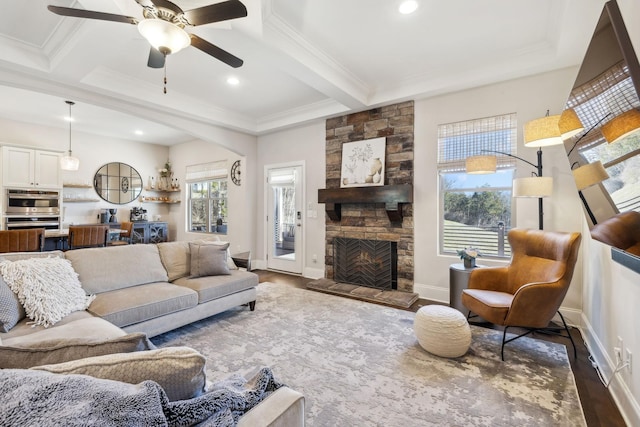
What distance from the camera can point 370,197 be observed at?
4.16 metres

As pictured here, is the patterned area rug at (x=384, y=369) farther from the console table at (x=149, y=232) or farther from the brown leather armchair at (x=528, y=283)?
the console table at (x=149, y=232)

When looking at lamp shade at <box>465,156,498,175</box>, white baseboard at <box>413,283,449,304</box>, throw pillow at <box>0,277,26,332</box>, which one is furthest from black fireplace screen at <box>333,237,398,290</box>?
throw pillow at <box>0,277,26,332</box>

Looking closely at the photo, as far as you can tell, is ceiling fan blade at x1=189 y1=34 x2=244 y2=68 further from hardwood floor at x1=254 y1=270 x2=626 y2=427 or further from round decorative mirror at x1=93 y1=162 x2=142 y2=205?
round decorative mirror at x1=93 y1=162 x2=142 y2=205

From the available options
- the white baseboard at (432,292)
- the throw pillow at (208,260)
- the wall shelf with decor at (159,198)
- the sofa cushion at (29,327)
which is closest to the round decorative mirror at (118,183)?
the wall shelf with decor at (159,198)

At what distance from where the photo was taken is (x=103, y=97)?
12.4 ft

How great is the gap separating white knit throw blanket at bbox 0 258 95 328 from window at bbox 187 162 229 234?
4152 mm

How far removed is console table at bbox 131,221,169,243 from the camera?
21.3 ft

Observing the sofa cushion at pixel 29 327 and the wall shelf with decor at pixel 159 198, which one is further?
the wall shelf with decor at pixel 159 198

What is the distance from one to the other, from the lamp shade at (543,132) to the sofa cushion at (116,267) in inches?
153

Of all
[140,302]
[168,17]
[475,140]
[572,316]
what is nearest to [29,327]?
[140,302]

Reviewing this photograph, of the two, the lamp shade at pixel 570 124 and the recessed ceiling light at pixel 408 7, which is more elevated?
the recessed ceiling light at pixel 408 7

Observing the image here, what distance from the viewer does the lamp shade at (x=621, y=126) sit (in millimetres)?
1160

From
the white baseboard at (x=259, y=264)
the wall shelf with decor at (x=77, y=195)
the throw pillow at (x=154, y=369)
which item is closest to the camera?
the throw pillow at (x=154, y=369)

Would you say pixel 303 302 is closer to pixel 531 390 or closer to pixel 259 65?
pixel 531 390
